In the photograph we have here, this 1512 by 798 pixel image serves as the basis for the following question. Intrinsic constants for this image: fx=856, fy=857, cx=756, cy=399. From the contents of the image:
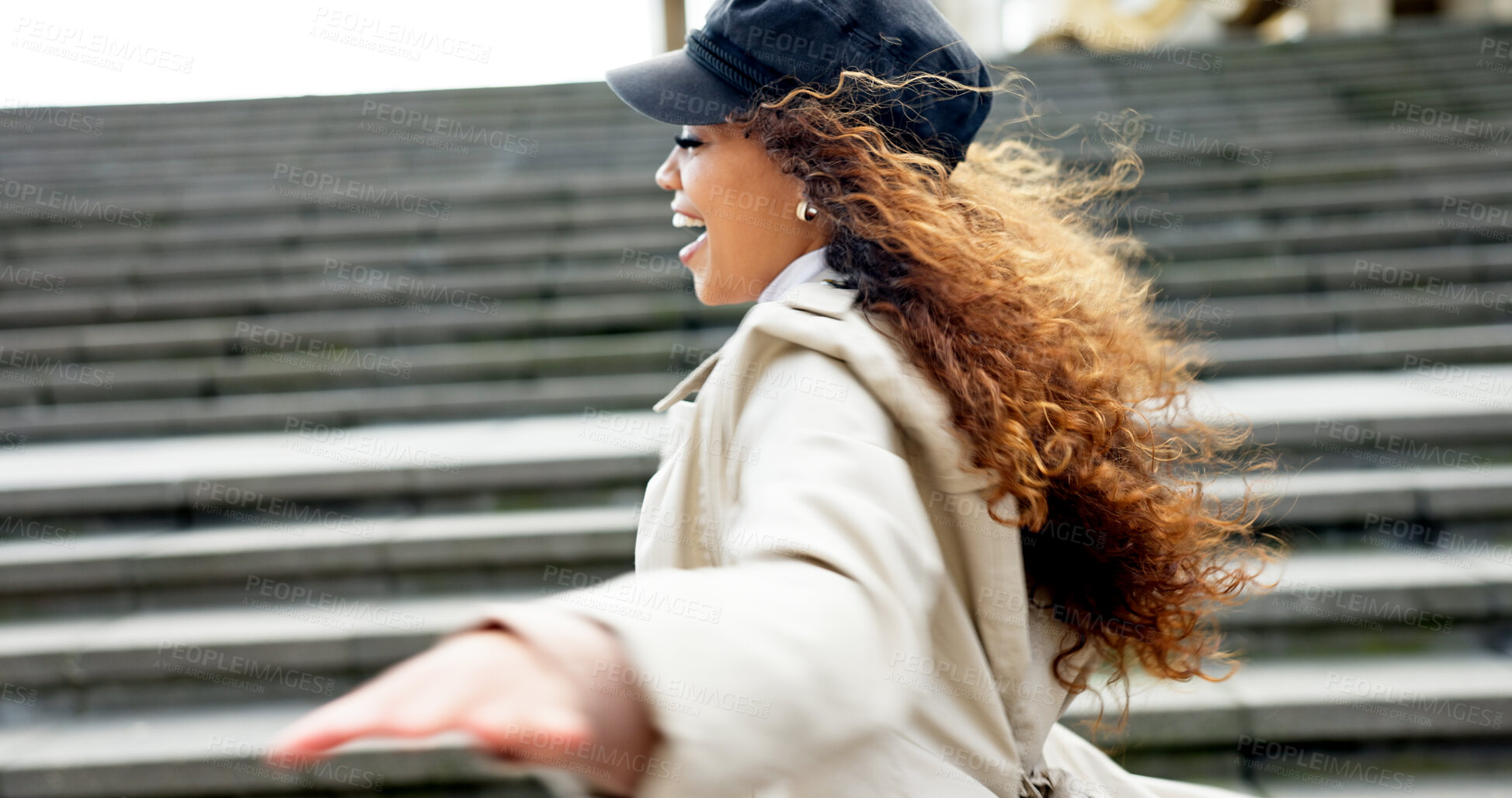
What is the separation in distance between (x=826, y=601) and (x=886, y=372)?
265 mm

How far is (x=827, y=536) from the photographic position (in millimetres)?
584

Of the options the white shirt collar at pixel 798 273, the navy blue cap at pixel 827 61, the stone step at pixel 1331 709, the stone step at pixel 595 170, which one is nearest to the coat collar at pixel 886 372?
the white shirt collar at pixel 798 273

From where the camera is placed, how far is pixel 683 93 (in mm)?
1074

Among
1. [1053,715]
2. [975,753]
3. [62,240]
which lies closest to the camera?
[975,753]

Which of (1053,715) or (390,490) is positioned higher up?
(1053,715)

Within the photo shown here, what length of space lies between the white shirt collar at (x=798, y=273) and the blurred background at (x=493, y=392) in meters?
2.01

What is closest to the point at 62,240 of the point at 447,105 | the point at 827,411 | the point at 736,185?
the point at 447,105

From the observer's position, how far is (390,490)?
334 centimetres

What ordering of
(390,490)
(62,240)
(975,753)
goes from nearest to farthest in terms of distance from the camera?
1. (975,753)
2. (390,490)
3. (62,240)

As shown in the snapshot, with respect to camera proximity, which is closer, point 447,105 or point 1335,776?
point 1335,776

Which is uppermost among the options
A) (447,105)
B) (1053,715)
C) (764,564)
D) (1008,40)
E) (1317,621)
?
(1008,40)

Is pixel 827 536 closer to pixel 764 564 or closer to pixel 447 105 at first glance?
pixel 764 564

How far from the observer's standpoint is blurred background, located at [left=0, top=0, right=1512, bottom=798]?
100 inches

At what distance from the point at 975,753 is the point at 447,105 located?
730 centimetres
